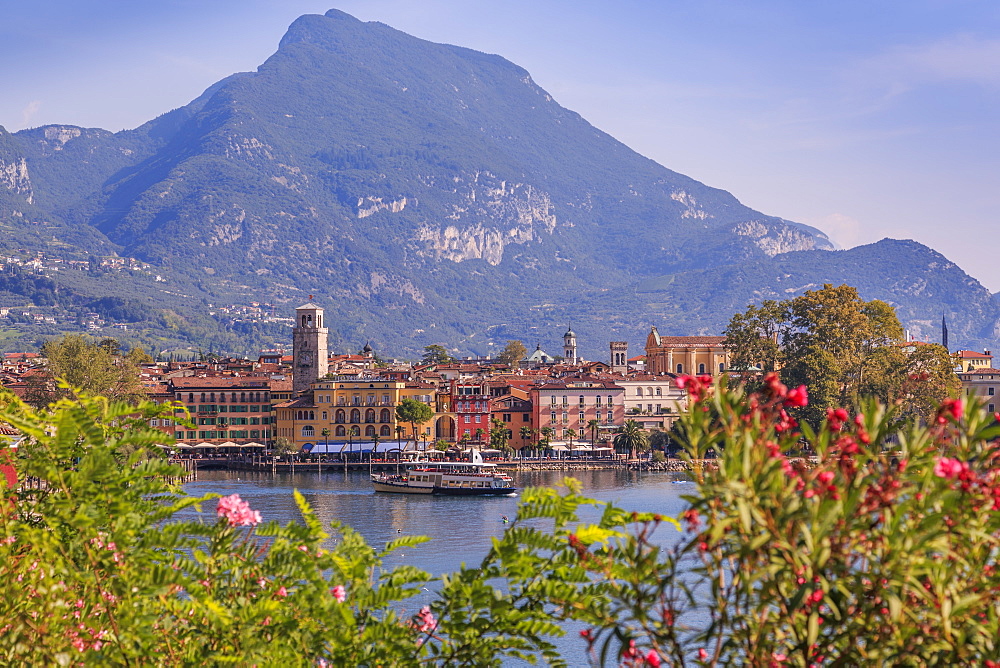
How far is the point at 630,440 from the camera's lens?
92.4 meters

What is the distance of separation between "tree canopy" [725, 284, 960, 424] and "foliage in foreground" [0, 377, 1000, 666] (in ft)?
215

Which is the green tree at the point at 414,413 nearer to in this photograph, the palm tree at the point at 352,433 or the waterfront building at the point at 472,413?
the palm tree at the point at 352,433

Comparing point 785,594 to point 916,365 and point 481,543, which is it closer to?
point 481,543

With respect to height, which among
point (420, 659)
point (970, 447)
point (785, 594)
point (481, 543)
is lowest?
point (481, 543)

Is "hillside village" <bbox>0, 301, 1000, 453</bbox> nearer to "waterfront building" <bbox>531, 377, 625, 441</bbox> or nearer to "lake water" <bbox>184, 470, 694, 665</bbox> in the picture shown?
"waterfront building" <bbox>531, 377, 625, 441</bbox>

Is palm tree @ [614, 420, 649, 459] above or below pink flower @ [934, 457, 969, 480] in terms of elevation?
below

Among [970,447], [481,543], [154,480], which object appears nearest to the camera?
[970,447]

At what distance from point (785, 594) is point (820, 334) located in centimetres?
7608

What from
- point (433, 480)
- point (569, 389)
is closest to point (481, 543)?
point (433, 480)

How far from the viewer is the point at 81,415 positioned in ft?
30.9

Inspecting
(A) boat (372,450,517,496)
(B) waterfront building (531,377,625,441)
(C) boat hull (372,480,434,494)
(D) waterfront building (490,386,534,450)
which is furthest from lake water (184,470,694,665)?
(D) waterfront building (490,386,534,450)

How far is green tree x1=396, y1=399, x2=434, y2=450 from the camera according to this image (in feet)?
302

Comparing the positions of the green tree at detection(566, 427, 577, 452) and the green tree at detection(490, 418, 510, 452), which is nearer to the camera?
the green tree at detection(490, 418, 510, 452)

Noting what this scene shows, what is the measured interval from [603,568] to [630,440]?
85.0 m
